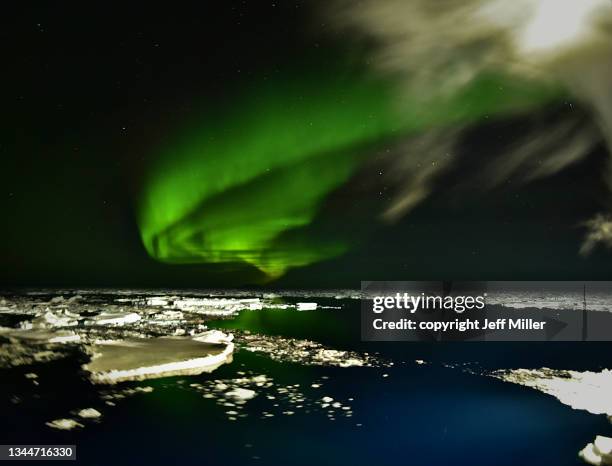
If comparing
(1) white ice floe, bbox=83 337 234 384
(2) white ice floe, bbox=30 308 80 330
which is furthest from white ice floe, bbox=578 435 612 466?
(2) white ice floe, bbox=30 308 80 330

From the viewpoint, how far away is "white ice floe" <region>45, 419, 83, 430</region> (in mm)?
8188

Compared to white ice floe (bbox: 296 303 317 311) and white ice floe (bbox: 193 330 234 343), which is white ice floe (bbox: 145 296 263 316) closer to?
white ice floe (bbox: 296 303 317 311)

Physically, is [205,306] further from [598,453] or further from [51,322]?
[598,453]

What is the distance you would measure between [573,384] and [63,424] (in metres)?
12.1

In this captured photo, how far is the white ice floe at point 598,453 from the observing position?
23.9 ft

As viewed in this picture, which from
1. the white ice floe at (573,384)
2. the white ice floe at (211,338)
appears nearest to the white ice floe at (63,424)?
the white ice floe at (211,338)

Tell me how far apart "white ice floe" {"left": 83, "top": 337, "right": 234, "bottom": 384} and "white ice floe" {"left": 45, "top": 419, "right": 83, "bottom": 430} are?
2285mm

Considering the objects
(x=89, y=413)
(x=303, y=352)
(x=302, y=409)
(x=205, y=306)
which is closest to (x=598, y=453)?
(x=302, y=409)

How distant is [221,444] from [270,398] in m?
2.40

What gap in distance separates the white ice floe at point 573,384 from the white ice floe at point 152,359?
8.16 m

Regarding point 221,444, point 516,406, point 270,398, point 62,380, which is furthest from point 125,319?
point 516,406

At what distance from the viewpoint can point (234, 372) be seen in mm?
12094

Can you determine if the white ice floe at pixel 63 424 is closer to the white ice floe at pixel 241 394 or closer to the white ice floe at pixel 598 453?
the white ice floe at pixel 241 394

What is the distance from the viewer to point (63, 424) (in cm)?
829
